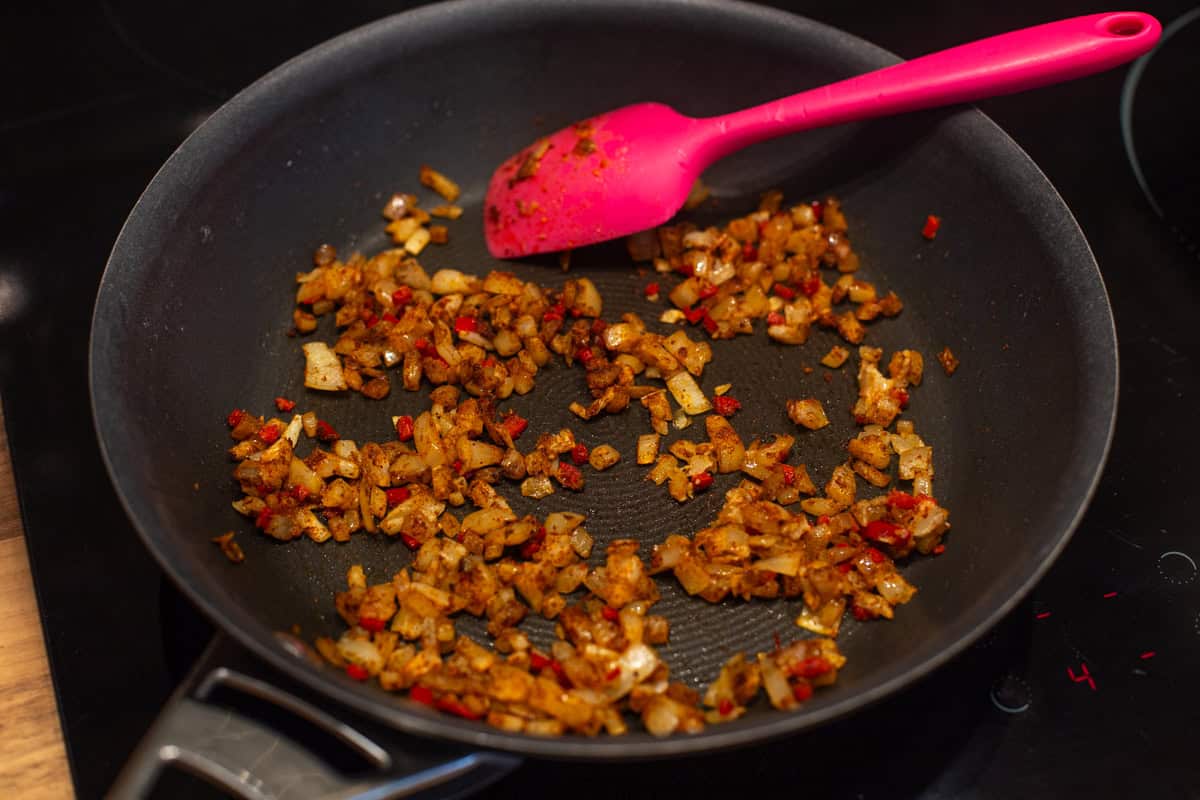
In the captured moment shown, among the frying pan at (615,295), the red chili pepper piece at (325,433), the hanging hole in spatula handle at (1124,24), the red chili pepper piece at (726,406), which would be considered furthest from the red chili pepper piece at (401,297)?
the hanging hole in spatula handle at (1124,24)

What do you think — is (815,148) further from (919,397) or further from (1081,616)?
(1081,616)

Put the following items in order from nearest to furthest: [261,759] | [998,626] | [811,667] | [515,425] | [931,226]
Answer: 1. [261,759]
2. [811,667]
3. [998,626]
4. [515,425]
5. [931,226]

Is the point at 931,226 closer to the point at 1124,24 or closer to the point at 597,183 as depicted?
the point at 1124,24

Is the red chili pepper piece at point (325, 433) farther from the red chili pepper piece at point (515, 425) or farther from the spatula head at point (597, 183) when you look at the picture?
the spatula head at point (597, 183)

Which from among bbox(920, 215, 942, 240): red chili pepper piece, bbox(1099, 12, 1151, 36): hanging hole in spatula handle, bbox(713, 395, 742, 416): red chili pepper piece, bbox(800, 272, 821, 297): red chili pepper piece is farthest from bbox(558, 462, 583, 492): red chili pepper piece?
bbox(1099, 12, 1151, 36): hanging hole in spatula handle

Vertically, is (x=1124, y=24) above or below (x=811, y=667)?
above

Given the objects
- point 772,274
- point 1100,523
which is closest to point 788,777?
point 1100,523

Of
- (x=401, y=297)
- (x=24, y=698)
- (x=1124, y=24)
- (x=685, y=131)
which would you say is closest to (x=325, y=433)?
(x=401, y=297)
